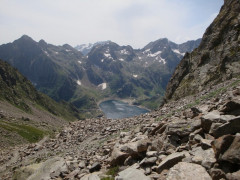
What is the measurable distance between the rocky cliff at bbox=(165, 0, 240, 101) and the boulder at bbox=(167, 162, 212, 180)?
31837 mm

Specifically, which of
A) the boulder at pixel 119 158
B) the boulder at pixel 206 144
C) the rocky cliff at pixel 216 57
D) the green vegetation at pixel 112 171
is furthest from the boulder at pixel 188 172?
the rocky cliff at pixel 216 57

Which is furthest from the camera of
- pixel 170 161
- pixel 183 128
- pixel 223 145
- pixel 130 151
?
pixel 130 151

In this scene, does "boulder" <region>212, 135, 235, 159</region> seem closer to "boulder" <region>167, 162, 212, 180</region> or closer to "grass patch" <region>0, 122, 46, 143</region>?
"boulder" <region>167, 162, 212, 180</region>

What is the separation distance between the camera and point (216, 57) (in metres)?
43.5

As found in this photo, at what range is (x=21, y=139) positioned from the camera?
74.4 m

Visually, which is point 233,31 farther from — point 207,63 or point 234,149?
point 234,149

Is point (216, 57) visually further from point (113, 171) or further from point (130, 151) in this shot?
point (113, 171)

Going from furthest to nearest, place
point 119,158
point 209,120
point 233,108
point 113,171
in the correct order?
point 119,158 < point 113,171 < point 233,108 < point 209,120

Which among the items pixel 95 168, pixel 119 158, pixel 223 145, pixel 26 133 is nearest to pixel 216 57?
pixel 119 158

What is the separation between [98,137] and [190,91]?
24.7 meters

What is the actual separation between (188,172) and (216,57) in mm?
41507

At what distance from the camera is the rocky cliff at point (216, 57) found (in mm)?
A: 38469

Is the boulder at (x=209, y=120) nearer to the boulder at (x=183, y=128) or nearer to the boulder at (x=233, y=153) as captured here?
the boulder at (x=183, y=128)

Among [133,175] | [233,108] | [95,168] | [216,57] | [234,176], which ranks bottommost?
[95,168]
